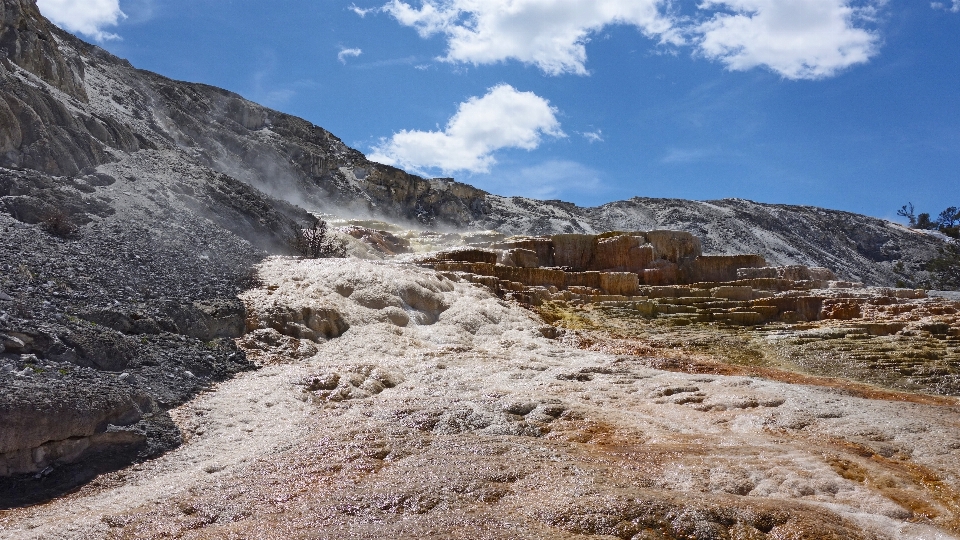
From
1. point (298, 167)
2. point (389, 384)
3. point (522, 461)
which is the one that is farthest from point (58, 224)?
point (298, 167)

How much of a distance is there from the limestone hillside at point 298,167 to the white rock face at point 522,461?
1118cm

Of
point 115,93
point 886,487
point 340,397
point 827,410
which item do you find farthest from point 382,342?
point 115,93

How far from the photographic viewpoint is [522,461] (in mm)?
5191

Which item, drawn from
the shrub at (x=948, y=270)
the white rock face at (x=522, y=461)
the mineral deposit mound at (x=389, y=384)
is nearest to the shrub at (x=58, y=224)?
the mineral deposit mound at (x=389, y=384)

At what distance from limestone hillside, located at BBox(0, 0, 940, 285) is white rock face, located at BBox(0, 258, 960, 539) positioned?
1118 centimetres

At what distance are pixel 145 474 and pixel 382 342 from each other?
16.5 ft

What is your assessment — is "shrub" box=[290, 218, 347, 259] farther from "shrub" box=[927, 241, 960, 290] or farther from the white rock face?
"shrub" box=[927, 241, 960, 290]

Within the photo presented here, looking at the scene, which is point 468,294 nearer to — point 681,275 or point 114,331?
point 114,331

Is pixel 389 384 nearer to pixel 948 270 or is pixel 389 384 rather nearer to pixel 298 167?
pixel 948 270

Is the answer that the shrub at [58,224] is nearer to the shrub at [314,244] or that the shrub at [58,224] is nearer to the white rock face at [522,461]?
the white rock face at [522,461]

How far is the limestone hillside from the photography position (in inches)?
677

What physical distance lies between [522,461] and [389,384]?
10.9 feet

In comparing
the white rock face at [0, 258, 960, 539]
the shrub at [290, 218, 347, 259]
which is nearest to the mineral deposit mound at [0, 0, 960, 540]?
the white rock face at [0, 258, 960, 539]

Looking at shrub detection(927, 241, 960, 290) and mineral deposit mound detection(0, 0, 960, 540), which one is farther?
shrub detection(927, 241, 960, 290)
